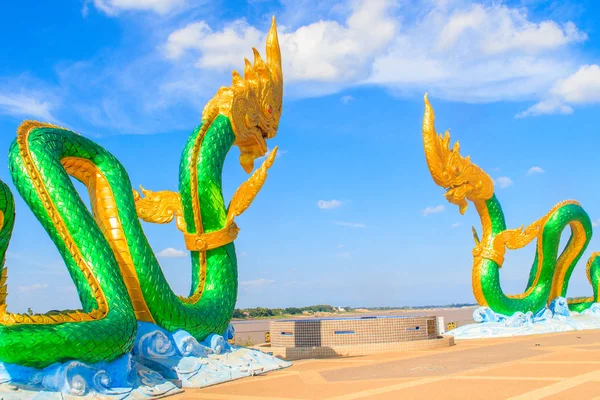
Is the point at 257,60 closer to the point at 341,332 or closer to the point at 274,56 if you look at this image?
the point at 274,56

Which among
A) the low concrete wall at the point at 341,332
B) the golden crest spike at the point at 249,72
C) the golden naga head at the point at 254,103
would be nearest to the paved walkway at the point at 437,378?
the low concrete wall at the point at 341,332

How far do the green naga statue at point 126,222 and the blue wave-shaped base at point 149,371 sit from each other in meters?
0.11

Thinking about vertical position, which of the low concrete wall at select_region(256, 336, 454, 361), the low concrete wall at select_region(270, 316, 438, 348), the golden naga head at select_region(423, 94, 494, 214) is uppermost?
the golden naga head at select_region(423, 94, 494, 214)

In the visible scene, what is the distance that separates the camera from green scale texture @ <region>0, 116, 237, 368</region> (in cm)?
504

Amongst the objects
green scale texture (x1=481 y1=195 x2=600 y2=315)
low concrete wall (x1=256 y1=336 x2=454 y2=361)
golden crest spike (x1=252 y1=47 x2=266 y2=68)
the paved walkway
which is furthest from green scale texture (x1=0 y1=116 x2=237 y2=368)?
green scale texture (x1=481 y1=195 x2=600 y2=315)

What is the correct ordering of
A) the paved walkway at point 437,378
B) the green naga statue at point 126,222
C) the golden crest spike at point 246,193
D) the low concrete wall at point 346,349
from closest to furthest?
1. the green naga statue at point 126,222
2. the paved walkway at point 437,378
3. the golden crest spike at point 246,193
4. the low concrete wall at point 346,349

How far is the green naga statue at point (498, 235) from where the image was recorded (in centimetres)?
1298

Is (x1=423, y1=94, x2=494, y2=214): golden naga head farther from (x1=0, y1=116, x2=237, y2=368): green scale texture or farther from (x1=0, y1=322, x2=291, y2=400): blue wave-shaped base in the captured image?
(x1=0, y1=322, x2=291, y2=400): blue wave-shaped base

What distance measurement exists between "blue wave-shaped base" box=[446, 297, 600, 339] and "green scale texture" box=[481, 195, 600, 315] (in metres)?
0.17

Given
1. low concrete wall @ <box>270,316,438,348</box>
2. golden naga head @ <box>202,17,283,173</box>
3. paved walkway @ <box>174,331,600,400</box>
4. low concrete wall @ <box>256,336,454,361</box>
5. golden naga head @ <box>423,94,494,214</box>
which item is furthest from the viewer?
golden naga head @ <box>423,94,494,214</box>

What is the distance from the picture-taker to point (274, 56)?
9203 millimetres

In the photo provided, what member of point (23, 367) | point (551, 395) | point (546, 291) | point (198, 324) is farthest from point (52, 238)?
point (546, 291)

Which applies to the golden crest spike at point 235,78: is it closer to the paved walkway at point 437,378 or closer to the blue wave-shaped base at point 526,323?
the paved walkway at point 437,378

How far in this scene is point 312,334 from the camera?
10.4 metres
